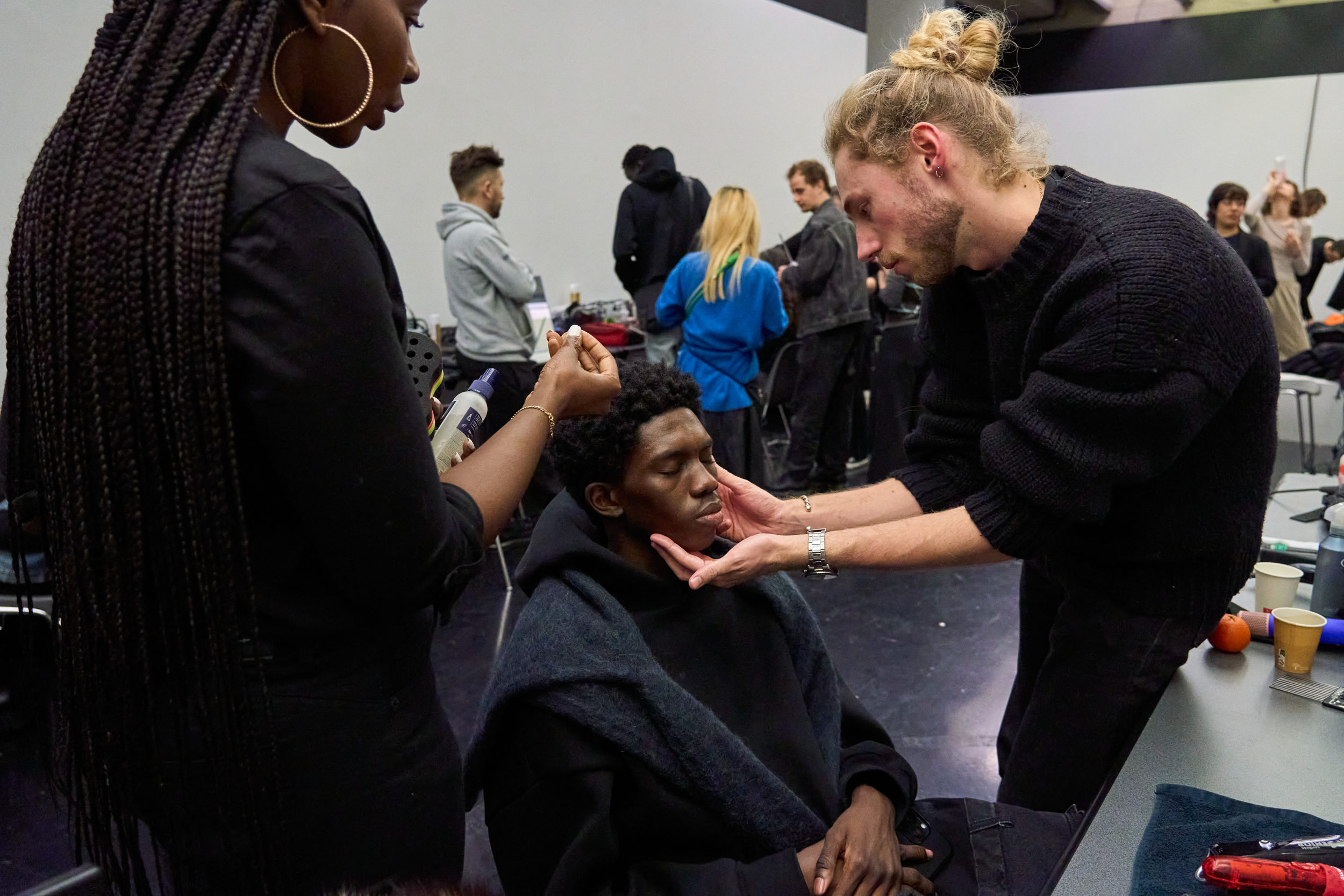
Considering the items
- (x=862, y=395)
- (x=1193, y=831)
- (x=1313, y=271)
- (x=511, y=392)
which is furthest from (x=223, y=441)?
(x=1313, y=271)

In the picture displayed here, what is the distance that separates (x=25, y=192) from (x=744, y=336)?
341cm

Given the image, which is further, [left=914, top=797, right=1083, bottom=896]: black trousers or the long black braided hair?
[left=914, top=797, right=1083, bottom=896]: black trousers

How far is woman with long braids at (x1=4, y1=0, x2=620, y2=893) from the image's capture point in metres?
0.71

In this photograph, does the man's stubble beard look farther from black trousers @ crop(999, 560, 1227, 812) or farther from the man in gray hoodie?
the man in gray hoodie

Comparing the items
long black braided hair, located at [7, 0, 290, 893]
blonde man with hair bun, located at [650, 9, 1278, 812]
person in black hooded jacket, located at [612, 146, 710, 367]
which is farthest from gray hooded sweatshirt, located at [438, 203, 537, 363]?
long black braided hair, located at [7, 0, 290, 893]

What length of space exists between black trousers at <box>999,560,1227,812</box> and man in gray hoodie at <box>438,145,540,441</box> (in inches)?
110

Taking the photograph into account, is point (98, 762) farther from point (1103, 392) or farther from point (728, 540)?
point (1103, 392)

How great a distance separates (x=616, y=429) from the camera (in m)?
1.43

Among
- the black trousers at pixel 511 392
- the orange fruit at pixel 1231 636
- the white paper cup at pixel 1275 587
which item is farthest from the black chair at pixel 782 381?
the orange fruit at pixel 1231 636

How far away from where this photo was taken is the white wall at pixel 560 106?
12.0 ft

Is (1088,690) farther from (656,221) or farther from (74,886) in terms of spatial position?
(656,221)

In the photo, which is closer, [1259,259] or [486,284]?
[486,284]

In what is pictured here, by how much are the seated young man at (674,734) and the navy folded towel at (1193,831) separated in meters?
0.27

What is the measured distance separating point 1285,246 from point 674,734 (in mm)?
6745
